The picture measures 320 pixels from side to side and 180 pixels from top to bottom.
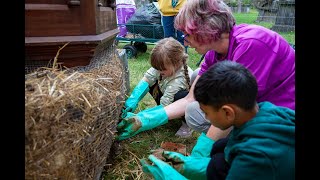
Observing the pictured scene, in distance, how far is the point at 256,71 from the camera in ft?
5.02

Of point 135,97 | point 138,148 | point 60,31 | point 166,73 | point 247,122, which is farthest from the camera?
point 135,97

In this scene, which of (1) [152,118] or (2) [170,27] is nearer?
(1) [152,118]

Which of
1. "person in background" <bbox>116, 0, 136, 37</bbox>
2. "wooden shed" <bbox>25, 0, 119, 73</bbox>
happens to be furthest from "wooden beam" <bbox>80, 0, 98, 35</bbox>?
"person in background" <bbox>116, 0, 136, 37</bbox>

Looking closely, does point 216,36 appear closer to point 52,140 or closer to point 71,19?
point 71,19

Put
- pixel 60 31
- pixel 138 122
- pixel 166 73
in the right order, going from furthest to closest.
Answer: pixel 166 73
pixel 138 122
pixel 60 31

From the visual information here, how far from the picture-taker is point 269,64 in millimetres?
1524

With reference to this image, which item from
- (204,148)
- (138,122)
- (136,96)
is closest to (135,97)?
(136,96)

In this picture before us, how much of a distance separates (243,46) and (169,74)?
3.22 feet

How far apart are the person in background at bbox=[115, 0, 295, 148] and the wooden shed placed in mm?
484

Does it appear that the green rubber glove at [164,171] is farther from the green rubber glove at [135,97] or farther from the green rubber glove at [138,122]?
the green rubber glove at [135,97]

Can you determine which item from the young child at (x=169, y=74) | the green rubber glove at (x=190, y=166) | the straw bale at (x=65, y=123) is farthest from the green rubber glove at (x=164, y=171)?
the young child at (x=169, y=74)

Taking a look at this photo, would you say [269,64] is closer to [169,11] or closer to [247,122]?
[247,122]

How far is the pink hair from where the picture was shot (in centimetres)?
163

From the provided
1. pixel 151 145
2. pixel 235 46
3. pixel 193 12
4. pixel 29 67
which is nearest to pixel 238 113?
pixel 235 46
